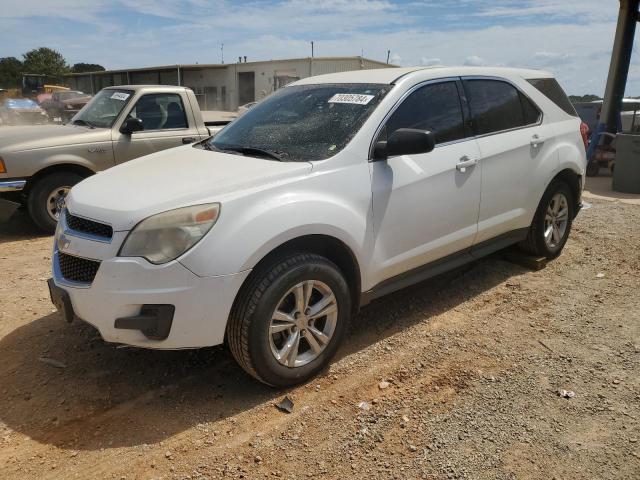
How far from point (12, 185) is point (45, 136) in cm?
73

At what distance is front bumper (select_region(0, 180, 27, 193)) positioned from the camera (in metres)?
5.89

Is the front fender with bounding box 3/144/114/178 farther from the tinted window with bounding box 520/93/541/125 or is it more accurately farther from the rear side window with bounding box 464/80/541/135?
the tinted window with bounding box 520/93/541/125

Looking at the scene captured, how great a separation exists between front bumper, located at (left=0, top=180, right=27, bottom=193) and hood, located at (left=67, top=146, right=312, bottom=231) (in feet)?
10.4

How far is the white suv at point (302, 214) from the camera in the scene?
8.63ft

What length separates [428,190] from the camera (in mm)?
3549

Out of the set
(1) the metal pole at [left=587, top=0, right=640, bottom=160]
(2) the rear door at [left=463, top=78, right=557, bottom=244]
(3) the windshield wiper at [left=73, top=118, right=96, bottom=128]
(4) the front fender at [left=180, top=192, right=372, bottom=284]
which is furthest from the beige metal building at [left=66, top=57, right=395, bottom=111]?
(4) the front fender at [left=180, top=192, right=372, bottom=284]

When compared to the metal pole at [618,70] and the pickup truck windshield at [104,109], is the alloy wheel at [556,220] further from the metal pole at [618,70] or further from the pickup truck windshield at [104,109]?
the metal pole at [618,70]

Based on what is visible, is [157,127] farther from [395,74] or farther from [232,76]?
[232,76]

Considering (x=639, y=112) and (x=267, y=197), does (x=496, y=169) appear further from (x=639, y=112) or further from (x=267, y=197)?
(x=639, y=112)

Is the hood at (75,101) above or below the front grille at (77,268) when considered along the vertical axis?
above

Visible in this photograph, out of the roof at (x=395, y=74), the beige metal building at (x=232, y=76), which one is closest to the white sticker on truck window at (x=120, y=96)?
the roof at (x=395, y=74)

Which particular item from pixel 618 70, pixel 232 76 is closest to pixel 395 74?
pixel 618 70

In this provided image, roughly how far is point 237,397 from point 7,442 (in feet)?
3.80

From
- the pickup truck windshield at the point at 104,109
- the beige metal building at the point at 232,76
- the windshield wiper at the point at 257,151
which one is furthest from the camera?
the beige metal building at the point at 232,76
